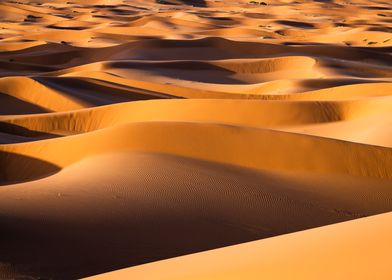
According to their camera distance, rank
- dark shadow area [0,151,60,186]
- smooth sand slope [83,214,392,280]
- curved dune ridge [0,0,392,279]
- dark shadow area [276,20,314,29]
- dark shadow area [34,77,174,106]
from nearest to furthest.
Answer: smooth sand slope [83,214,392,280]
curved dune ridge [0,0,392,279]
dark shadow area [0,151,60,186]
dark shadow area [34,77,174,106]
dark shadow area [276,20,314,29]

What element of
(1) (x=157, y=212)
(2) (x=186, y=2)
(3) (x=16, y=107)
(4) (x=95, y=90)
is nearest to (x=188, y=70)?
(4) (x=95, y=90)

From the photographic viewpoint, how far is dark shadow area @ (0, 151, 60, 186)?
8.38m

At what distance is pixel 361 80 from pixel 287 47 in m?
8.99

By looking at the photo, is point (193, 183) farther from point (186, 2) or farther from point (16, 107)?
point (186, 2)

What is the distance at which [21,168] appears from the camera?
8820 millimetres

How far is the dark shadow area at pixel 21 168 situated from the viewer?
330 inches

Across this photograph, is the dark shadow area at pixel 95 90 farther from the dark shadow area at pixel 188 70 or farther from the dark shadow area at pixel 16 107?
the dark shadow area at pixel 188 70

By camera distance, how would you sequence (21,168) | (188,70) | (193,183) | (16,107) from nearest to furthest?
(193,183)
(21,168)
(16,107)
(188,70)

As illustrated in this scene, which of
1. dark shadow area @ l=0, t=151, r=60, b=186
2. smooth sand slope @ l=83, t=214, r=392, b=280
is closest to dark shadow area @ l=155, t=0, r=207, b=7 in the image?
dark shadow area @ l=0, t=151, r=60, b=186

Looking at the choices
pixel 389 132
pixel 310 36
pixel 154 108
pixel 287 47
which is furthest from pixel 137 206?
pixel 310 36

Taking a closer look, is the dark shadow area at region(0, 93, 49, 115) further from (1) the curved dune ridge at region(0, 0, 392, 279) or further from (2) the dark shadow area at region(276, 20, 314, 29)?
(2) the dark shadow area at region(276, 20, 314, 29)

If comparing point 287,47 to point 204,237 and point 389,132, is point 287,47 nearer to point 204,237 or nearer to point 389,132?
point 389,132

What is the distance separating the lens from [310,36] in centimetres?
3650

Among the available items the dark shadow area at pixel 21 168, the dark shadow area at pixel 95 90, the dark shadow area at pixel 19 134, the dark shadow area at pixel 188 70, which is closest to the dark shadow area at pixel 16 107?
the dark shadow area at pixel 95 90
